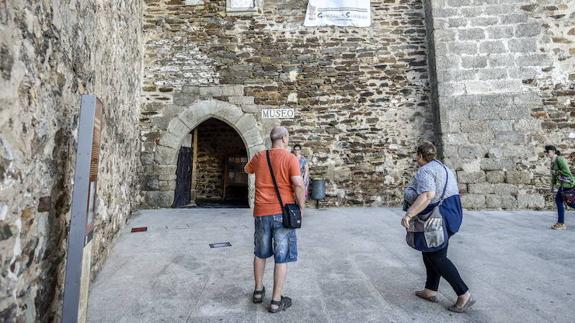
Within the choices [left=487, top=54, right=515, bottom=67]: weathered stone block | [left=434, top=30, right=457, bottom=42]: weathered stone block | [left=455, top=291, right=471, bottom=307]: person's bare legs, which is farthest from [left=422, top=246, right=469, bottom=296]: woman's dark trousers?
[left=487, top=54, right=515, bottom=67]: weathered stone block

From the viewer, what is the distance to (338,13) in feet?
19.9

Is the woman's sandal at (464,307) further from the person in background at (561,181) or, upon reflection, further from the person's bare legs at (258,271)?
the person in background at (561,181)

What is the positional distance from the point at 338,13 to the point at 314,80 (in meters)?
1.48

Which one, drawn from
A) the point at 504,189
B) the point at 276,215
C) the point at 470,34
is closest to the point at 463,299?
the point at 276,215

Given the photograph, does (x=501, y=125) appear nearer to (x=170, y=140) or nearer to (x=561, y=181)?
(x=561, y=181)

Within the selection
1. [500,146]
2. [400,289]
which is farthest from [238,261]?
[500,146]

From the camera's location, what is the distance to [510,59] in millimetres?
5637

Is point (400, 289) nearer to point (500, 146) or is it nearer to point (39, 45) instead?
point (39, 45)

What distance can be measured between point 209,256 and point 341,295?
1.43 m

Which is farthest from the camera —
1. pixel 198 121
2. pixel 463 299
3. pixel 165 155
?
pixel 198 121

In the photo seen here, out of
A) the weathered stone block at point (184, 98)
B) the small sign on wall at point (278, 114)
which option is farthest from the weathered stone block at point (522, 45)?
the weathered stone block at point (184, 98)

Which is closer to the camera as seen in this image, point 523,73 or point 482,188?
point 482,188

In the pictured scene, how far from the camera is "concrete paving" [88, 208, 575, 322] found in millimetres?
1854

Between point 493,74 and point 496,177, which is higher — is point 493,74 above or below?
above
